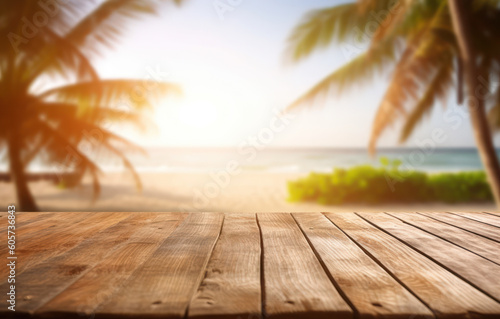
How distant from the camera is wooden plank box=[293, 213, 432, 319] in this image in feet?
2.19

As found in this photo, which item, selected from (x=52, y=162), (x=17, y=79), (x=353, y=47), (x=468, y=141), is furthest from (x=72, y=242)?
(x=468, y=141)

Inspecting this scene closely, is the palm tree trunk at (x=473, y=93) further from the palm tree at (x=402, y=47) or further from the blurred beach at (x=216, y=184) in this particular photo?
the blurred beach at (x=216, y=184)

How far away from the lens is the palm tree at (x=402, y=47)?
Result: 4191mm

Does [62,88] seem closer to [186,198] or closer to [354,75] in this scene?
[354,75]

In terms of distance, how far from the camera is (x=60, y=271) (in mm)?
885

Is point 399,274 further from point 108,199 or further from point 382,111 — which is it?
point 108,199

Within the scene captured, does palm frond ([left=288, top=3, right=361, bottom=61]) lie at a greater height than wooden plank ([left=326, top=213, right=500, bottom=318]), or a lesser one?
greater

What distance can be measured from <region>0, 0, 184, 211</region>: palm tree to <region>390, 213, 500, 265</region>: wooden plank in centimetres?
365

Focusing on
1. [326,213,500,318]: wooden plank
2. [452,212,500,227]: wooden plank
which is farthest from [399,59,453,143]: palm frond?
[326,213,500,318]: wooden plank

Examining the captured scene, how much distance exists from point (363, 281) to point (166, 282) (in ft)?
1.47

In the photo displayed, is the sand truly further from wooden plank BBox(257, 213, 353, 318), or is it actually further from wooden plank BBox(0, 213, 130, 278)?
wooden plank BBox(257, 213, 353, 318)

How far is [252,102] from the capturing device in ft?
56.0

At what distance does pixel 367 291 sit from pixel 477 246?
0.63 meters

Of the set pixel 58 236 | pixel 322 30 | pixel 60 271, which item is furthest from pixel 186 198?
pixel 60 271
